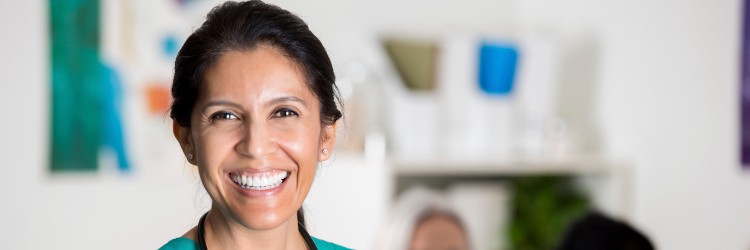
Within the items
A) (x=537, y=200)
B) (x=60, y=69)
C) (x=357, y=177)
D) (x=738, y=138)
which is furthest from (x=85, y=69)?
(x=738, y=138)

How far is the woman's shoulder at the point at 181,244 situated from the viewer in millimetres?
789

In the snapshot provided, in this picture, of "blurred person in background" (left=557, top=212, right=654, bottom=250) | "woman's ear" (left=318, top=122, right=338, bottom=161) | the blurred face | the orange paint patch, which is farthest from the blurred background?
"woman's ear" (left=318, top=122, right=338, bottom=161)

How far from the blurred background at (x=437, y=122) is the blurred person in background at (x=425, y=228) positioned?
0.07 m

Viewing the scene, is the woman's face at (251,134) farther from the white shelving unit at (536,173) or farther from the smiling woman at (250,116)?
the white shelving unit at (536,173)

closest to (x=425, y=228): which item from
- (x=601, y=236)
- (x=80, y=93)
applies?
(x=601, y=236)

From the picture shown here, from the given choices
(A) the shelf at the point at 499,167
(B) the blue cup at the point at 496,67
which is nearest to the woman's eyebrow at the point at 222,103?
(A) the shelf at the point at 499,167

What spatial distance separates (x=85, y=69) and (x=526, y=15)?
1.49 meters

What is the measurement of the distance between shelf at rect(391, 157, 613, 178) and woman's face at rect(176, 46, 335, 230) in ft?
5.86

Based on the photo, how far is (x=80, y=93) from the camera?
2.60 m

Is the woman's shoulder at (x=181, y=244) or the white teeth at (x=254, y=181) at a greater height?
the white teeth at (x=254, y=181)

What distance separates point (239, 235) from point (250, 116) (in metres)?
0.10

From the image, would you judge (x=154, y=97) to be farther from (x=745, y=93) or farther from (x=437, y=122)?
(x=745, y=93)

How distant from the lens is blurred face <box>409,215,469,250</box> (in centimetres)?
221

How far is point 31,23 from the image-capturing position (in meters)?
2.54
